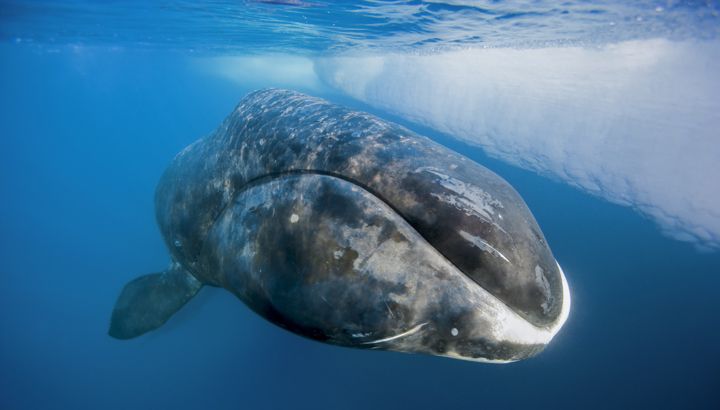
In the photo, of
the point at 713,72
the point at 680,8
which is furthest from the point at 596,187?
the point at 713,72

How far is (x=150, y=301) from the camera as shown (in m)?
7.42

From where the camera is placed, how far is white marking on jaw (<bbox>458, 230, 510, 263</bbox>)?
7.21 ft

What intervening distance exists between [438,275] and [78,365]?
23.3 meters

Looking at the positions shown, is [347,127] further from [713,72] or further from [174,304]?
[713,72]

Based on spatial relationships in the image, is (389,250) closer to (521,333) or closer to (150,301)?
(521,333)

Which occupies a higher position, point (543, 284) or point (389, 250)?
point (389, 250)

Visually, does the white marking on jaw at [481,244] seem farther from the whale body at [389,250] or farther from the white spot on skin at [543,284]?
the white spot on skin at [543,284]

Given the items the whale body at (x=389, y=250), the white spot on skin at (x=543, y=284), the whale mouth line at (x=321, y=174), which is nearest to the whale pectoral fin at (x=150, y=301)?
the whale mouth line at (x=321, y=174)

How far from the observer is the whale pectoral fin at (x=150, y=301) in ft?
21.9

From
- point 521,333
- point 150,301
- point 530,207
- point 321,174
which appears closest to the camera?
point 521,333

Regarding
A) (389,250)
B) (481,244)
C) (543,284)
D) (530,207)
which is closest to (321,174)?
(389,250)

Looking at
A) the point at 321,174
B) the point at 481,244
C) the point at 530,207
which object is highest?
the point at 321,174

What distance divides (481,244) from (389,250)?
0.62 metres

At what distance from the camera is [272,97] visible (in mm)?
4562
